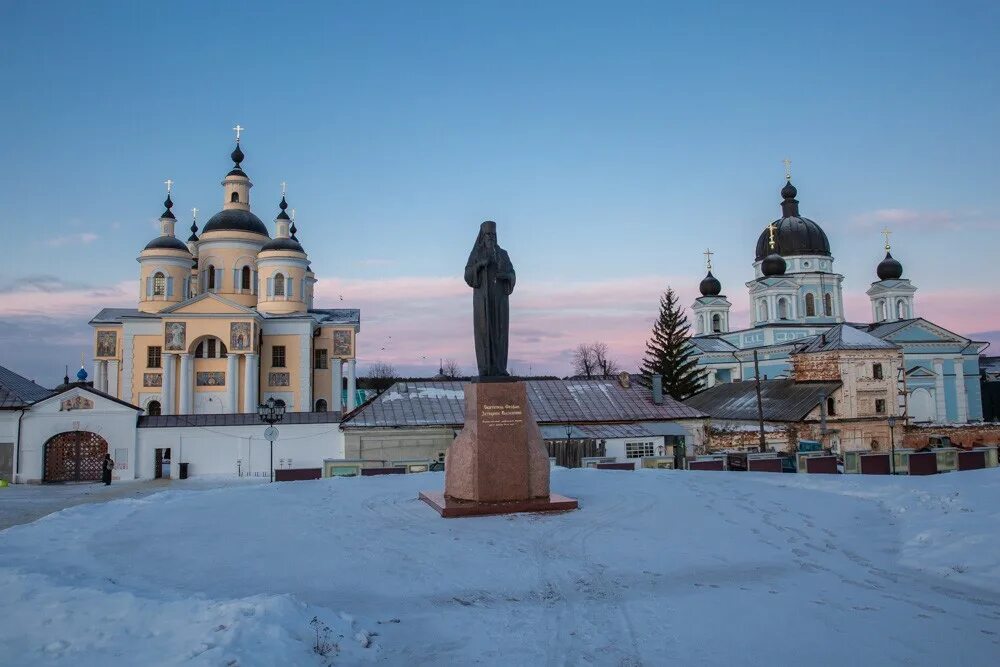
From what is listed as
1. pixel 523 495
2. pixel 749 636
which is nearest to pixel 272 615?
pixel 749 636

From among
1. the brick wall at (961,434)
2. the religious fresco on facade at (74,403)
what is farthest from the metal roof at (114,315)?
the brick wall at (961,434)

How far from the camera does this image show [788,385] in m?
38.3

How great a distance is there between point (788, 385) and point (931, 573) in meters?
33.3

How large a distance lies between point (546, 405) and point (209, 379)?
65.4 feet

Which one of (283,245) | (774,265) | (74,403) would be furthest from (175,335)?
(774,265)

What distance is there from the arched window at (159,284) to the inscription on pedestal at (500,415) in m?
36.5

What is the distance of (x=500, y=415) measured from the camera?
33.3 feet

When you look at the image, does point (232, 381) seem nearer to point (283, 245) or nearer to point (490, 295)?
point (283, 245)

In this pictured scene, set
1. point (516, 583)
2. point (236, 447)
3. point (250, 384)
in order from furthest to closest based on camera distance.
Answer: point (250, 384)
point (236, 447)
point (516, 583)

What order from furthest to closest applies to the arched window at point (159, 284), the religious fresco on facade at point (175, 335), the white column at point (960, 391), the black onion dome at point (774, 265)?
1. the black onion dome at point (774, 265)
2. the white column at point (960, 391)
3. the arched window at point (159, 284)
4. the religious fresco on facade at point (175, 335)

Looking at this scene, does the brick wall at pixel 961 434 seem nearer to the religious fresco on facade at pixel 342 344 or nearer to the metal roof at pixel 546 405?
the metal roof at pixel 546 405

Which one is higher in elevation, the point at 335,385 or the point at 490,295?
the point at 490,295

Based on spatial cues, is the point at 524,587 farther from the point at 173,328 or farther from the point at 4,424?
the point at 173,328

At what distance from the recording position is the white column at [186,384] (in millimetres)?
36188
